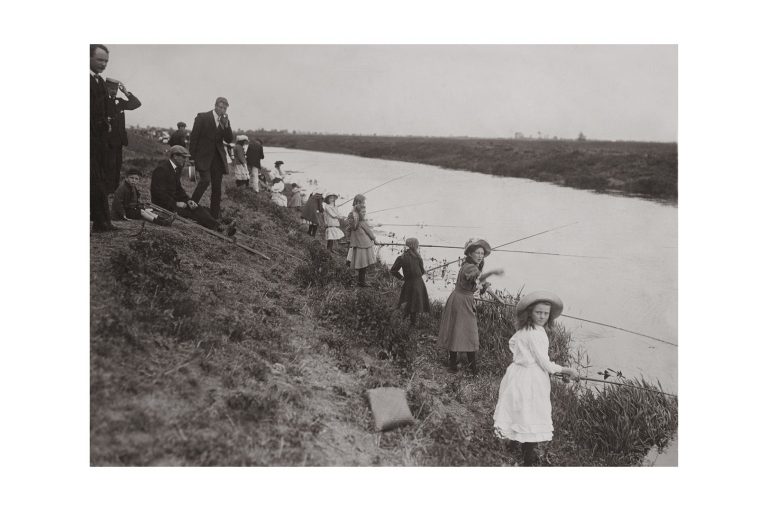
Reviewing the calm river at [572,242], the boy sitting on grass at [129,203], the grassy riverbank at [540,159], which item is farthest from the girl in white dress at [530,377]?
the boy sitting on grass at [129,203]

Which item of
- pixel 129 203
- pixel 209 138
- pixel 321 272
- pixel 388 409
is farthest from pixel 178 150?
pixel 388 409

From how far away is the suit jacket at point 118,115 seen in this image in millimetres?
6418

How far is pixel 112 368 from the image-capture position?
4.50m

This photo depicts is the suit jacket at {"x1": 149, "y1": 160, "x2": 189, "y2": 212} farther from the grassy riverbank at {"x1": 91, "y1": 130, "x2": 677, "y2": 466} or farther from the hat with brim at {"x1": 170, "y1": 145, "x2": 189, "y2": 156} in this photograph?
the grassy riverbank at {"x1": 91, "y1": 130, "x2": 677, "y2": 466}

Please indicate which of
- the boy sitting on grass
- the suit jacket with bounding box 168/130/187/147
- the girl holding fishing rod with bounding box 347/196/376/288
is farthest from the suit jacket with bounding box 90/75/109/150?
the girl holding fishing rod with bounding box 347/196/376/288

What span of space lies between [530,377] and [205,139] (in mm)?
5945

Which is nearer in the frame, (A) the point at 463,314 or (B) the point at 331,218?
(A) the point at 463,314

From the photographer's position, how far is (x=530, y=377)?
5051 mm

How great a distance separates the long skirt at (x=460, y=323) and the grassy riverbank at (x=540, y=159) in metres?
4.12

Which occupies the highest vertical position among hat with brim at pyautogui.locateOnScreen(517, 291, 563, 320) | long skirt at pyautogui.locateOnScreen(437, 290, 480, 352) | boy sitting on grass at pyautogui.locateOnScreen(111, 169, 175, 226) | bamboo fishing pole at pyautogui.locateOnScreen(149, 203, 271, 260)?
boy sitting on grass at pyautogui.locateOnScreen(111, 169, 175, 226)

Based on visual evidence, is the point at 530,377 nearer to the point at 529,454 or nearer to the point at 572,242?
the point at 529,454

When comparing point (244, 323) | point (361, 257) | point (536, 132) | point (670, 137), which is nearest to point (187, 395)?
point (244, 323)

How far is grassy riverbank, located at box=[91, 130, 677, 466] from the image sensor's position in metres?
4.38

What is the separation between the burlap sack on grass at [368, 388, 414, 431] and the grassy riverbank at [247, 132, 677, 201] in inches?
222
